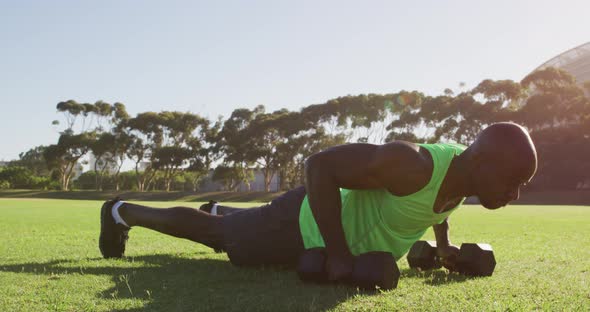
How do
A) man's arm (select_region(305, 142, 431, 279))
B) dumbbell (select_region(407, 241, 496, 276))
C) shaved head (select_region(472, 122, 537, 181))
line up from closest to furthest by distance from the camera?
shaved head (select_region(472, 122, 537, 181))
man's arm (select_region(305, 142, 431, 279))
dumbbell (select_region(407, 241, 496, 276))

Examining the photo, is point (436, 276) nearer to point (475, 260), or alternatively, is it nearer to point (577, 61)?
point (475, 260)

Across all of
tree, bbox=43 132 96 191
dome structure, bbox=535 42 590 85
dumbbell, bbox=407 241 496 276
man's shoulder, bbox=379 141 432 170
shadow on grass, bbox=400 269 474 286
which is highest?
dome structure, bbox=535 42 590 85

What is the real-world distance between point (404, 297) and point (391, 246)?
1.56ft

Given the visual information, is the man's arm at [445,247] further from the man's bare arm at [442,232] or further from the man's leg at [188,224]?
the man's leg at [188,224]

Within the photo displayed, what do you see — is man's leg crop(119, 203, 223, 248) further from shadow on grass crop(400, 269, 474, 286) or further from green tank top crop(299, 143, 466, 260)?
shadow on grass crop(400, 269, 474, 286)

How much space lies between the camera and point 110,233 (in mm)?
4926

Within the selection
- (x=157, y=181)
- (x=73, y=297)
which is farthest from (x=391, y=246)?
(x=157, y=181)

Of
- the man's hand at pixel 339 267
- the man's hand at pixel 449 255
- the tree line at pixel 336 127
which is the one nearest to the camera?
the man's hand at pixel 339 267

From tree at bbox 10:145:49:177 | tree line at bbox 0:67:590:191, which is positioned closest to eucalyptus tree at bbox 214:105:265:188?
tree line at bbox 0:67:590:191

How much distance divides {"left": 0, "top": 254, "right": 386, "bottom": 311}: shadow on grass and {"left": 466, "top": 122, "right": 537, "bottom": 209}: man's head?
1002 millimetres

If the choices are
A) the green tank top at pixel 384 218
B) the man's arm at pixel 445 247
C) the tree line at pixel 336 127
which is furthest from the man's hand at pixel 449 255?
the tree line at pixel 336 127

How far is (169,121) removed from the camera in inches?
2308

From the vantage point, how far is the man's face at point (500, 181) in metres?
2.88

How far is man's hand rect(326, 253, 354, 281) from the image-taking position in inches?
123
